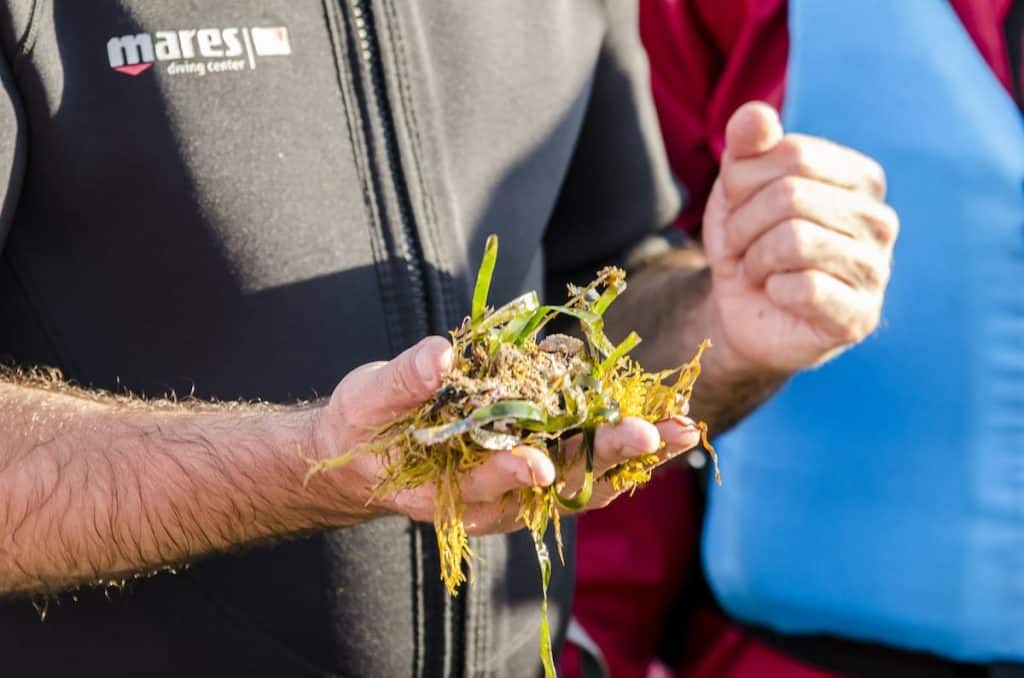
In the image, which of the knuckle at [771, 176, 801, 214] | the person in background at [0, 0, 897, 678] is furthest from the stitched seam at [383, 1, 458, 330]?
the knuckle at [771, 176, 801, 214]

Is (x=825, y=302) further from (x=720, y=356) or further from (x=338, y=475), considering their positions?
(x=338, y=475)

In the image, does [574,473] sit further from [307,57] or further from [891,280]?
[891,280]

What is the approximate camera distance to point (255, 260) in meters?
1.40

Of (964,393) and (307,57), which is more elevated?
(307,57)

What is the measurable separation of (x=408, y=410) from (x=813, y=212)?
25.4 inches

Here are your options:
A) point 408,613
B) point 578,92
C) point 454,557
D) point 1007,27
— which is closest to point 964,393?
point 1007,27

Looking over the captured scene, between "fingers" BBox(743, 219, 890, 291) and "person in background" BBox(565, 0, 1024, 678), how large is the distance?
0.44 m

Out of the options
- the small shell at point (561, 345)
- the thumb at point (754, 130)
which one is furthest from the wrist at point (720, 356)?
the small shell at point (561, 345)

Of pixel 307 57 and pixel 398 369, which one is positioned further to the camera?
pixel 307 57

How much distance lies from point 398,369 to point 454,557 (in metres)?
0.20

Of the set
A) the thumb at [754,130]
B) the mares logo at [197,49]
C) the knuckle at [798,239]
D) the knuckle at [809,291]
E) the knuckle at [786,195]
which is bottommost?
the knuckle at [809,291]

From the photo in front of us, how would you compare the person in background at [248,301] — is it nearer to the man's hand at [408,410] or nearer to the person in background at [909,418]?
the man's hand at [408,410]

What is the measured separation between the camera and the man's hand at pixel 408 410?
100 cm

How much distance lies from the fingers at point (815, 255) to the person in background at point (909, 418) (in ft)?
1.45
